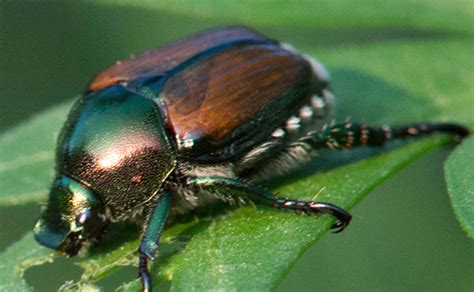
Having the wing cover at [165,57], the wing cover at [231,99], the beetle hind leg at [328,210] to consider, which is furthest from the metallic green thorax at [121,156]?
the beetle hind leg at [328,210]

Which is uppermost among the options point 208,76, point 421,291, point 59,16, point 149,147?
point 208,76

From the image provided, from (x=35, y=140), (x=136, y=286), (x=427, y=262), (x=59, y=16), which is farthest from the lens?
(x=59, y=16)

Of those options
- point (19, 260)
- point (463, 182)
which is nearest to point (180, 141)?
point (19, 260)

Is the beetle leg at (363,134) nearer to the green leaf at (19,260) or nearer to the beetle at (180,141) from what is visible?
the beetle at (180,141)

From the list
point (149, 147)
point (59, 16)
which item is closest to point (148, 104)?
point (149, 147)

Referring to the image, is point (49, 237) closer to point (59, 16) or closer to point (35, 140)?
point (35, 140)

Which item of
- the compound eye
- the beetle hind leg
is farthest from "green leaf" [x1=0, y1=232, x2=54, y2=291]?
the beetle hind leg

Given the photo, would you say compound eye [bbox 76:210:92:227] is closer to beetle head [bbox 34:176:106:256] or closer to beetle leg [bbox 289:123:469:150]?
beetle head [bbox 34:176:106:256]

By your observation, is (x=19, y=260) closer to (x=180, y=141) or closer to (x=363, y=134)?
(x=180, y=141)
